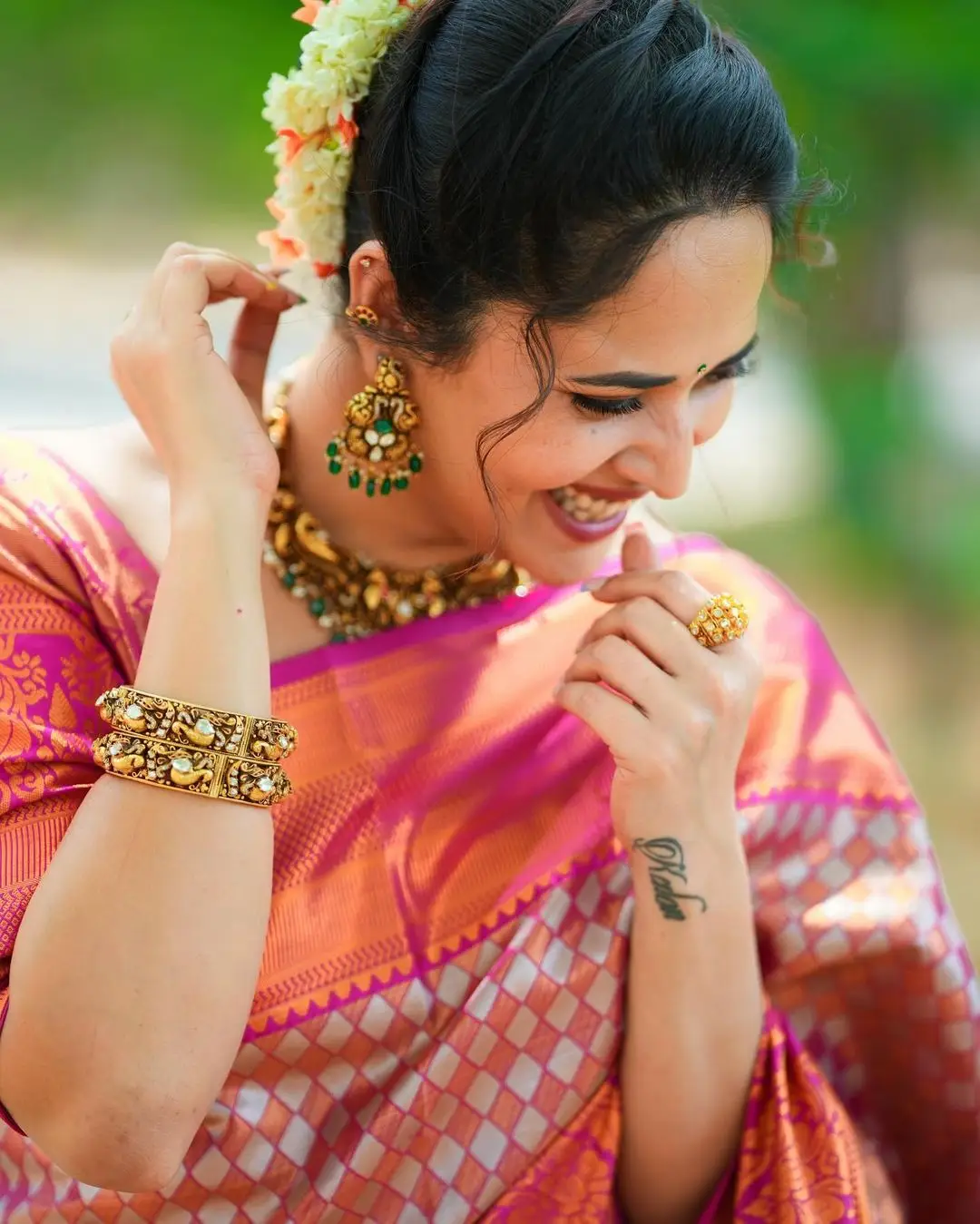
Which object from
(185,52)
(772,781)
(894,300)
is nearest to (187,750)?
(772,781)

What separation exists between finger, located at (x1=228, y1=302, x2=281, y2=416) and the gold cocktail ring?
0.50 meters

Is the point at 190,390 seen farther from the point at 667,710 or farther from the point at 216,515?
the point at 667,710

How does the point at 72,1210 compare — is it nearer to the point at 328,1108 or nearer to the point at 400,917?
the point at 328,1108

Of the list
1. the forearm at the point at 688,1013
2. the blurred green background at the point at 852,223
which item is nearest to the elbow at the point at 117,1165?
the forearm at the point at 688,1013

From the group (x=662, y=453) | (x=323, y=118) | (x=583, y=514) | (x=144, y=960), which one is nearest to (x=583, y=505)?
(x=583, y=514)

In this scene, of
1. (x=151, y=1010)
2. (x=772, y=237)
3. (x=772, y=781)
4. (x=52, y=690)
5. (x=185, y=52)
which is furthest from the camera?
(x=185, y=52)

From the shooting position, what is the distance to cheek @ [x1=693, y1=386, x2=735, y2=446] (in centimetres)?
120

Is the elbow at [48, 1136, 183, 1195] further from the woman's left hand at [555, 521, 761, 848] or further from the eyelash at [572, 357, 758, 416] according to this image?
the eyelash at [572, 357, 758, 416]

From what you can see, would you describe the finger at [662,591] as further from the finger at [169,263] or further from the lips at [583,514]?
the finger at [169,263]

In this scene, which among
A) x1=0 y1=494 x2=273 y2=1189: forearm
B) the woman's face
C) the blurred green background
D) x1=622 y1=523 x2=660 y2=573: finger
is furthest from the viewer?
the blurred green background

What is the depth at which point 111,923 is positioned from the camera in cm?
97

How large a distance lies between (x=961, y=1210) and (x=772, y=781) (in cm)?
49

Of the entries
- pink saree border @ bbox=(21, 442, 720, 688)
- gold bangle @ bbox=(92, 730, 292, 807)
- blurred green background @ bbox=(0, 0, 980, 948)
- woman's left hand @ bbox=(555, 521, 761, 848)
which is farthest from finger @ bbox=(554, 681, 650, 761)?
blurred green background @ bbox=(0, 0, 980, 948)

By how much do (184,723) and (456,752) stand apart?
0.36m
